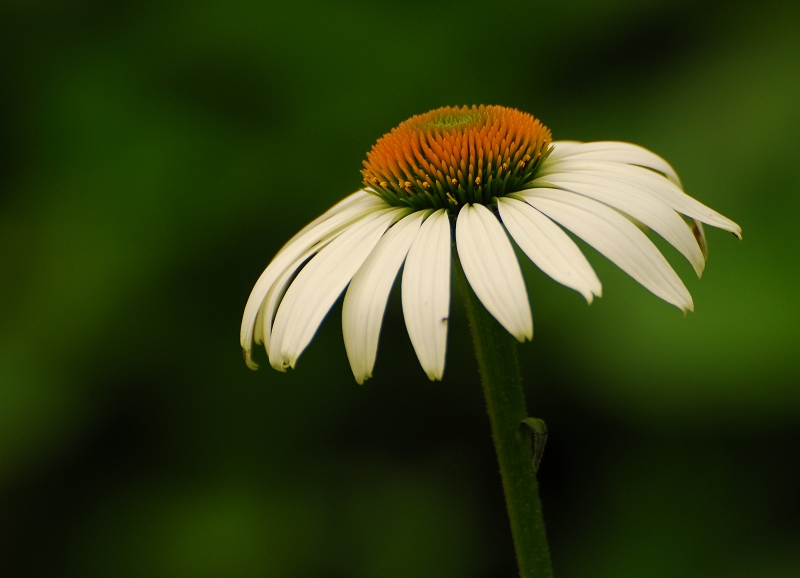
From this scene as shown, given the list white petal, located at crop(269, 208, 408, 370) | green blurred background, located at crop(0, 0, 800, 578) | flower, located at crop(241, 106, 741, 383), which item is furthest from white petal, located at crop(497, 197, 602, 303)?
green blurred background, located at crop(0, 0, 800, 578)

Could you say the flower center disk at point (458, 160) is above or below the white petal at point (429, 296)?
above

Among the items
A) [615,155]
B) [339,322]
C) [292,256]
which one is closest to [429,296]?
[292,256]

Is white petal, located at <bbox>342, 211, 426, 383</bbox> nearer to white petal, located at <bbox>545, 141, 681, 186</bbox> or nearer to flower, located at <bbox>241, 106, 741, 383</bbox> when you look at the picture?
flower, located at <bbox>241, 106, 741, 383</bbox>

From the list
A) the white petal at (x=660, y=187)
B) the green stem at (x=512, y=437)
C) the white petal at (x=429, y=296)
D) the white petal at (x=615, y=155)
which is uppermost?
the white petal at (x=615, y=155)

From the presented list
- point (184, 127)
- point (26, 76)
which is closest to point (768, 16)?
point (184, 127)

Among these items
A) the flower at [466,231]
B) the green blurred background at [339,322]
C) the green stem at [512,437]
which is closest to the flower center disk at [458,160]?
the flower at [466,231]

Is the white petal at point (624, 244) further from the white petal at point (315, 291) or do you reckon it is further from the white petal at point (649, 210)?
the white petal at point (315, 291)
